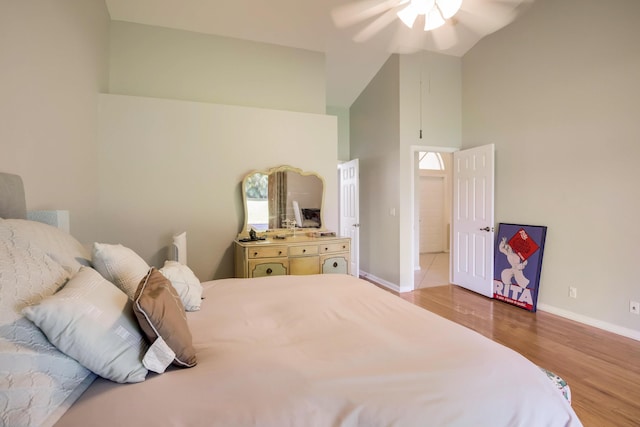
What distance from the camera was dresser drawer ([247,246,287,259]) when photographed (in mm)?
3096

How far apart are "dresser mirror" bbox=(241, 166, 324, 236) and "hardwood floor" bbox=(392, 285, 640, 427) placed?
1766 millimetres

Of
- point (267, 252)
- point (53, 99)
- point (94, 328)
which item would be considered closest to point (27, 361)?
point (94, 328)

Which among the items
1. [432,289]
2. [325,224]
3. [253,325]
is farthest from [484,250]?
[253,325]

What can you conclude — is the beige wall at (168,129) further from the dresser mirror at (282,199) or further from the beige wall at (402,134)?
the beige wall at (402,134)

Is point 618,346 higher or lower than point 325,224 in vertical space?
lower

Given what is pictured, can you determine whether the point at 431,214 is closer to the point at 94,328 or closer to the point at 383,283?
the point at 383,283

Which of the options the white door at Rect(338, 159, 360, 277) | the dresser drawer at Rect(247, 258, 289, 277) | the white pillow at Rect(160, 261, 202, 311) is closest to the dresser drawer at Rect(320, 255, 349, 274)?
the dresser drawer at Rect(247, 258, 289, 277)

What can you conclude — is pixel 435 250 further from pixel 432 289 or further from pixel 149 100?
pixel 149 100

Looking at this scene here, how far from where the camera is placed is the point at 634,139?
2.75 metres

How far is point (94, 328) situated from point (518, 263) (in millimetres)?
4140

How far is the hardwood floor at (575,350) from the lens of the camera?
1841mm

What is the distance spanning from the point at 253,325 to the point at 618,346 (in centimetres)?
316

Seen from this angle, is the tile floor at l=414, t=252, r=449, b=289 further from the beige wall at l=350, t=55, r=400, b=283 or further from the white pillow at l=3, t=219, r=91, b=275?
the white pillow at l=3, t=219, r=91, b=275

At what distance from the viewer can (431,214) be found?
A: 7.74 meters
